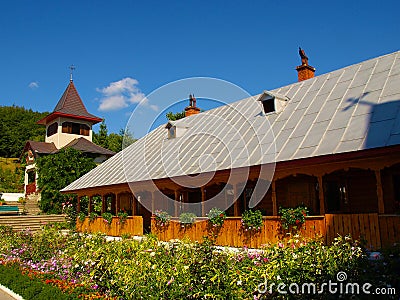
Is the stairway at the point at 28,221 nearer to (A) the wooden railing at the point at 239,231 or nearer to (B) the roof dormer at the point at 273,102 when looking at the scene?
(A) the wooden railing at the point at 239,231

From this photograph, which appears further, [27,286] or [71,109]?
[71,109]

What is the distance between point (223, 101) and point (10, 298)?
48.2ft

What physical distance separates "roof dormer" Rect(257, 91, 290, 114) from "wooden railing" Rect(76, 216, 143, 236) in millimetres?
7773

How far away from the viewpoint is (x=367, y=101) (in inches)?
485

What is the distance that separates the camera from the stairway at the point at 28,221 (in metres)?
26.1

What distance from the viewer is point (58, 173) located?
1320 inches

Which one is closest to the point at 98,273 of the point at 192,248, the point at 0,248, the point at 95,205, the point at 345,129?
the point at 192,248

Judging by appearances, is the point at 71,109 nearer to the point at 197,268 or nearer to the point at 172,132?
the point at 172,132

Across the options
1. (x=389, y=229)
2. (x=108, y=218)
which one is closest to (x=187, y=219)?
(x=108, y=218)

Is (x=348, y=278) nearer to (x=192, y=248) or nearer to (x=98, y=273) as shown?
(x=192, y=248)

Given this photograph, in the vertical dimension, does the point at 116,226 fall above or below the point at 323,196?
below

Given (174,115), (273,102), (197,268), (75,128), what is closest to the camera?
(197,268)

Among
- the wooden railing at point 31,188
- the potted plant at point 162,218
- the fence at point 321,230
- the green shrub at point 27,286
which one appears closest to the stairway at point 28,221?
the wooden railing at point 31,188

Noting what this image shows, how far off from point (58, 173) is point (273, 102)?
23639mm
